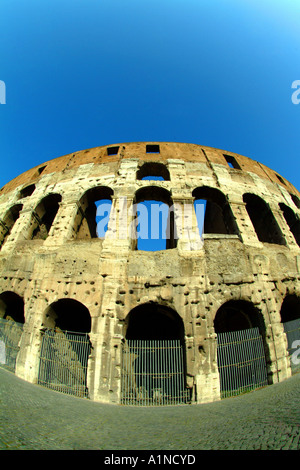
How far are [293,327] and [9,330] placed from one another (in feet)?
33.6

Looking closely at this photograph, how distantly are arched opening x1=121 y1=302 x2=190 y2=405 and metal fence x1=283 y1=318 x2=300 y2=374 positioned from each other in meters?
3.68

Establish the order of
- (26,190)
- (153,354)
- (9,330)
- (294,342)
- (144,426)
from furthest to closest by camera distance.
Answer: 1. (26,190)
2. (9,330)
3. (294,342)
4. (153,354)
5. (144,426)

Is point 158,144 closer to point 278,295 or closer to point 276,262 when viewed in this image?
point 276,262

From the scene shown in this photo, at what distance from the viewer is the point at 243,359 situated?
6.59m

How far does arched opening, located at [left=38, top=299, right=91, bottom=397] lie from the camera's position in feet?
21.1

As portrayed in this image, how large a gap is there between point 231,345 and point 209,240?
11.6 ft

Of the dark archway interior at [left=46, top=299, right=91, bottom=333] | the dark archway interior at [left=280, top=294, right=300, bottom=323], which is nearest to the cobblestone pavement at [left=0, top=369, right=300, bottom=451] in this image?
the dark archway interior at [left=46, top=299, right=91, bottom=333]

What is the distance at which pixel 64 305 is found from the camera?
7.69 meters

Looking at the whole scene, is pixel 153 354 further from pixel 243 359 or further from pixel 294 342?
pixel 294 342

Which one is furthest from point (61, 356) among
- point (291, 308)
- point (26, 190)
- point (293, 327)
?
point (26, 190)

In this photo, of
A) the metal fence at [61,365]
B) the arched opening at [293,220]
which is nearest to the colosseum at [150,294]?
the metal fence at [61,365]

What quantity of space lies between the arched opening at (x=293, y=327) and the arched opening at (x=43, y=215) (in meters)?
10.9

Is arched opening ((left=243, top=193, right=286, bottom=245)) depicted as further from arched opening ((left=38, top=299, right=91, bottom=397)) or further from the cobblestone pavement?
arched opening ((left=38, top=299, right=91, bottom=397))
